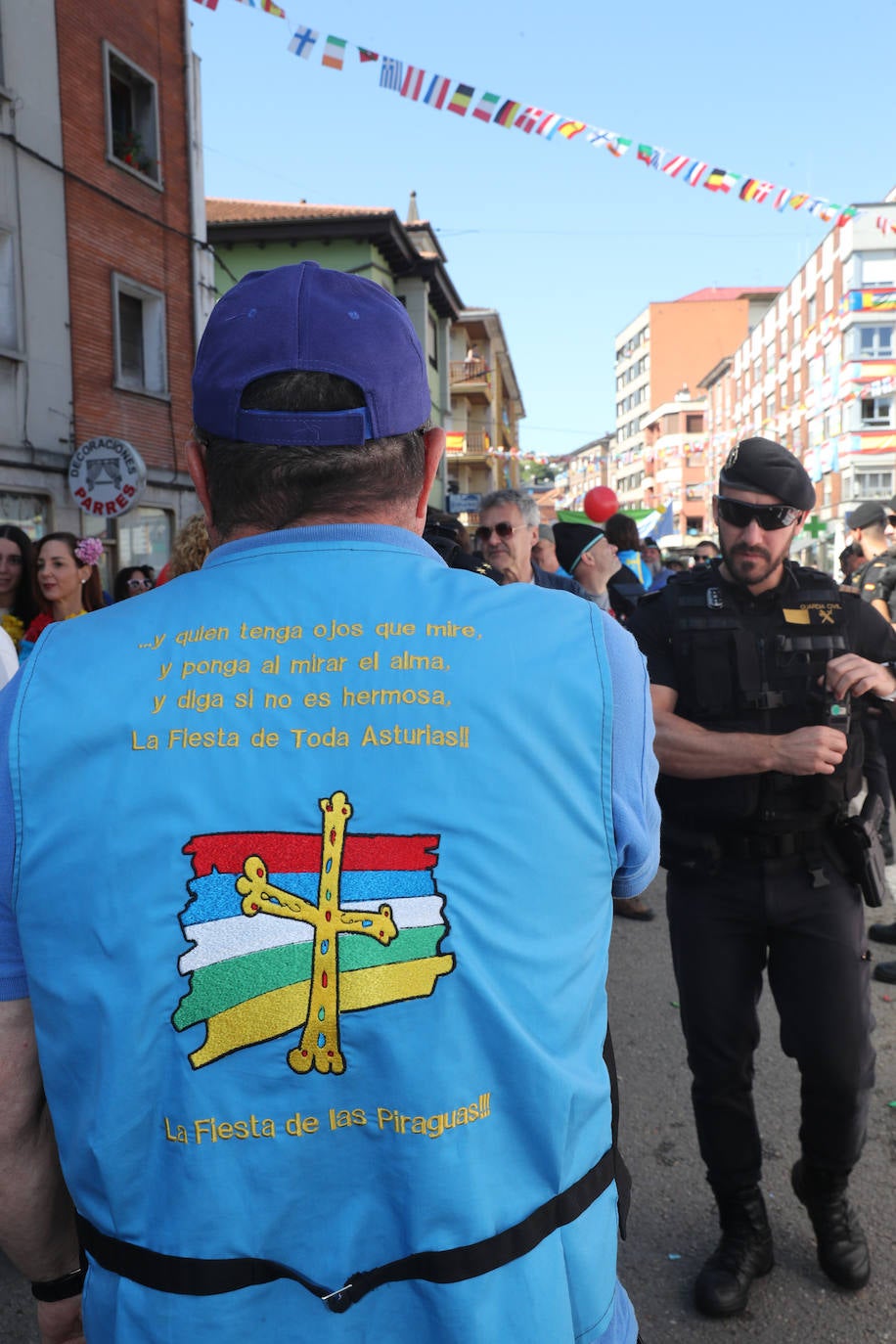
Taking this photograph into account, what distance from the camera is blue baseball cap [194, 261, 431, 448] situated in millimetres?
1167

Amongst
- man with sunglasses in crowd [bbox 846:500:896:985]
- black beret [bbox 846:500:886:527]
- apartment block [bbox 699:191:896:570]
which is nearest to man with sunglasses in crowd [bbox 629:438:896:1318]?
man with sunglasses in crowd [bbox 846:500:896:985]

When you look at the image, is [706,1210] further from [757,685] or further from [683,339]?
[683,339]

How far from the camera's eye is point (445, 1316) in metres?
1.04

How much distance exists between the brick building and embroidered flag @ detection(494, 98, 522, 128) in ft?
15.9

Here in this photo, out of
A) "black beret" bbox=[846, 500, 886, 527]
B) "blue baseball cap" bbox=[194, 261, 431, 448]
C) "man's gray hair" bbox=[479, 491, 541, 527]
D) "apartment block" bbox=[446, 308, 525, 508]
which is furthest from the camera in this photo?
"apartment block" bbox=[446, 308, 525, 508]

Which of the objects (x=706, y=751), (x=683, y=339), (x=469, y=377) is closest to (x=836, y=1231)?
(x=706, y=751)

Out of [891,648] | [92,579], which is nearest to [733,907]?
[891,648]

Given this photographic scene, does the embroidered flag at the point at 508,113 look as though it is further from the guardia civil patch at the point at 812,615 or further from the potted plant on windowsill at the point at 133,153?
the potted plant on windowsill at the point at 133,153

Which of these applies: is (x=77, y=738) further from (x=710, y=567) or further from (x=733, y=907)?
(x=710, y=567)

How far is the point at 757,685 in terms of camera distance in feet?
9.41

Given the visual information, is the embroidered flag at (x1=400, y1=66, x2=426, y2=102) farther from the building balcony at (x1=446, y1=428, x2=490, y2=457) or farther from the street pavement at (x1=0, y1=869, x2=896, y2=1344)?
the building balcony at (x1=446, y1=428, x2=490, y2=457)

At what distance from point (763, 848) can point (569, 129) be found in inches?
317

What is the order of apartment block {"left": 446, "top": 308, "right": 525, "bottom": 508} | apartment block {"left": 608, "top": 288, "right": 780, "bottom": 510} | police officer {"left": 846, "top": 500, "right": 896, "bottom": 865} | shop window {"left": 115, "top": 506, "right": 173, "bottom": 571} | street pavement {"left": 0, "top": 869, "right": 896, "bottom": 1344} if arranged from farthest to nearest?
1. apartment block {"left": 608, "top": 288, "right": 780, "bottom": 510}
2. apartment block {"left": 446, "top": 308, "right": 525, "bottom": 508}
3. shop window {"left": 115, "top": 506, "right": 173, "bottom": 571}
4. police officer {"left": 846, "top": 500, "right": 896, "bottom": 865}
5. street pavement {"left": 0, "top": 869, "right": 896, "bottom": 1344}

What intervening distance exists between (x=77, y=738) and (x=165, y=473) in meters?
15.8
